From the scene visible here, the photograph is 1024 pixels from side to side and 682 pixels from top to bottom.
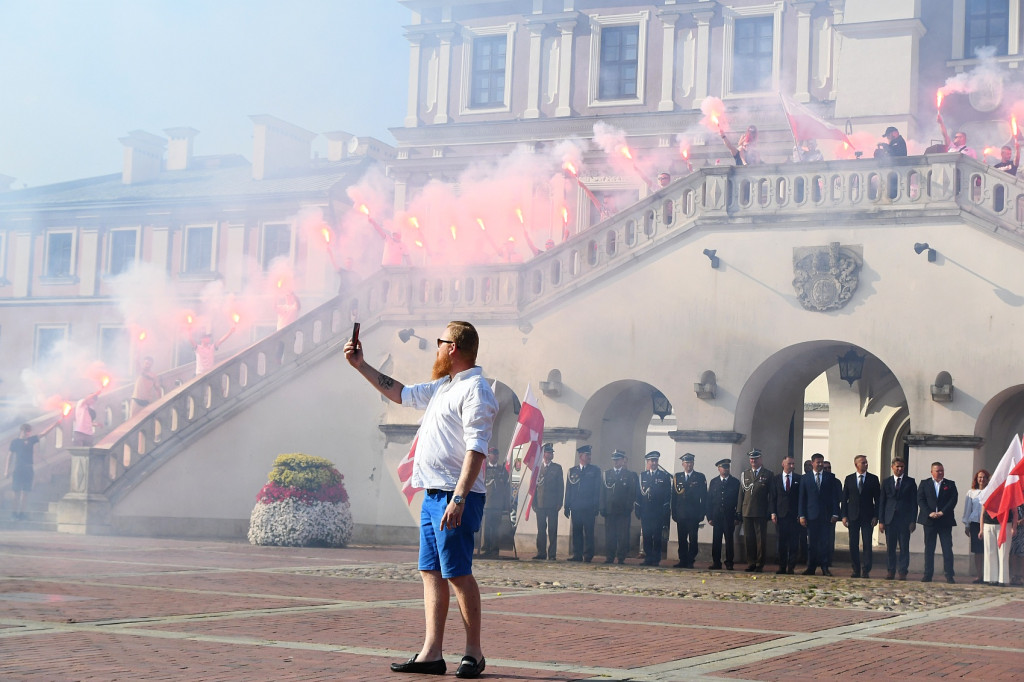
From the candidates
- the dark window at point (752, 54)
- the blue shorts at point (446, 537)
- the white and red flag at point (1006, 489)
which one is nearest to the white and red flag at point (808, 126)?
the dark window at point (752, 54)

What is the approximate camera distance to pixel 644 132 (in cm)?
3450

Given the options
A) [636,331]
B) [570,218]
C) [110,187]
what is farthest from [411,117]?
[636,331]

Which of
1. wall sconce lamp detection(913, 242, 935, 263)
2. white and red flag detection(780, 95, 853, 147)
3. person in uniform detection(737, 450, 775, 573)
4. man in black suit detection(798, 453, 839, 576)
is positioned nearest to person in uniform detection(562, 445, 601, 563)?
person in uniform detection(737, 450, 775, 573)

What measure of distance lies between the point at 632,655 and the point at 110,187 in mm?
42107

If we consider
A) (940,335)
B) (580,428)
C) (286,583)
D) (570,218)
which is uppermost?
(570,218)

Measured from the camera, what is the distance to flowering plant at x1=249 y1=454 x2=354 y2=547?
20.2 m

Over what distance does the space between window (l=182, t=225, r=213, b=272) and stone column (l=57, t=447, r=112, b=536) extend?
70.4 feet

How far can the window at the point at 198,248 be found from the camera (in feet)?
143

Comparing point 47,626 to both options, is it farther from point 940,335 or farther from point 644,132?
point 644,132

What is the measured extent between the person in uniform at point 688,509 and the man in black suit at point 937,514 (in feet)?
10.0

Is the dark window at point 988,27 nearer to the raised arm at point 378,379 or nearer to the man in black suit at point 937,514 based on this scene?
the man in black suit at point 937,514

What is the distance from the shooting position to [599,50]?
118 feet

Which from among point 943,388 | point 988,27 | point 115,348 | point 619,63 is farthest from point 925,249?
point 115,348

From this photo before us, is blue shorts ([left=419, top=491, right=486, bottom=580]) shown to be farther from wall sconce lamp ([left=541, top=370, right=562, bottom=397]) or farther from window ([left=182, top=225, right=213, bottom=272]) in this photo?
window ([left=182, top=225, right=213, bottom=272])
